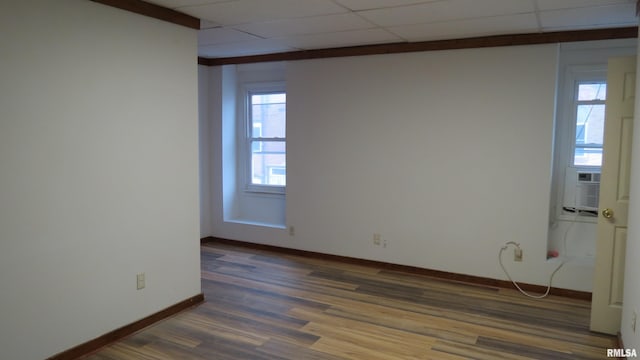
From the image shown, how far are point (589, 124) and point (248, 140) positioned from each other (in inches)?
151

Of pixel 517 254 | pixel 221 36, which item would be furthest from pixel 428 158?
pixel 221 36

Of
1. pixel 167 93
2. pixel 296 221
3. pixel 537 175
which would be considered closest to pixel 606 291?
pixel 537 175

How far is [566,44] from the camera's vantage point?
13.9ft

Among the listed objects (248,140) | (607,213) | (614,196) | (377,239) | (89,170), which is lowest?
(377,239)

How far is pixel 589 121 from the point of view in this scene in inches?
171

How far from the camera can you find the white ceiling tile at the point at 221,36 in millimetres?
4027

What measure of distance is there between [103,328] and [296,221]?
262cm

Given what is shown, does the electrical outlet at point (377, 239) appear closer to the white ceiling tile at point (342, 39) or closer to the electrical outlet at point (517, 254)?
the electrical outlet at point (517, 254)

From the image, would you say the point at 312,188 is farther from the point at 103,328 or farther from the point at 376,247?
the point at 103,328

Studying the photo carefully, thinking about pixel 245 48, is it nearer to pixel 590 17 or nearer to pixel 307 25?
pixel 307 25

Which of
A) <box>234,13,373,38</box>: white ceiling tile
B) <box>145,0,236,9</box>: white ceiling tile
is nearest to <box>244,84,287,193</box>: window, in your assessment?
<box>234,13,373,38</box>: white ceiling tile

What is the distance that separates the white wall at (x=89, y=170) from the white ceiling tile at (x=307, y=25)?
1.98 ft

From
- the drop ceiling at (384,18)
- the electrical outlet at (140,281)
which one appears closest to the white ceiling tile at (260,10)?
the drop ceiling at (384,18)

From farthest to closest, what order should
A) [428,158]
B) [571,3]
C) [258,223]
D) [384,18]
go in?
[258,223] → [428,158] → [384,18] → [571,3]
